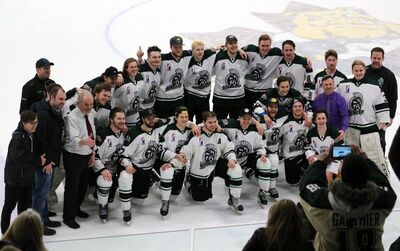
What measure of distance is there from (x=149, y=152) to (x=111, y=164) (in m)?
0.29

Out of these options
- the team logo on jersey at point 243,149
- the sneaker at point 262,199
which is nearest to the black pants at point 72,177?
the team logo on jersey at point 243,149

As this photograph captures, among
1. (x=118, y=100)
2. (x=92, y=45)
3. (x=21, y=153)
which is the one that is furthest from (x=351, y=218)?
(x=92, y=45)

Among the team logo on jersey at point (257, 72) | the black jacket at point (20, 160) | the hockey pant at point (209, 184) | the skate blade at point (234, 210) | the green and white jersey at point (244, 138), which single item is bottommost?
the skate blade at point (234, 210)

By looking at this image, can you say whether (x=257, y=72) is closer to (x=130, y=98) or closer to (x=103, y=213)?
(x=130, y=98)

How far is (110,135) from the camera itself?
489cm

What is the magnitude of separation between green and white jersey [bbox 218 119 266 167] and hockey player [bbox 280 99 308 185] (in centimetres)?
26

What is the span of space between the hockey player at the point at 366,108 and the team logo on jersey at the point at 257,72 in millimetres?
718

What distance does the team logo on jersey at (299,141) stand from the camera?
17.7 ft

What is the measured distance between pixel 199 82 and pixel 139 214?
138 cm

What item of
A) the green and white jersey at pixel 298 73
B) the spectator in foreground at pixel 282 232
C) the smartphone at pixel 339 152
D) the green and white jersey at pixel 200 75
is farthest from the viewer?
the green and white jersey at pixel 298 73

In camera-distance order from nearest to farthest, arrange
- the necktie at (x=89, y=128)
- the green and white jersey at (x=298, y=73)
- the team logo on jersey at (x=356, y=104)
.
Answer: the necktie at (x=89, y=128)
the team logo on jersey at (x=356, y=104)
the green and white jersey at (x=298, y=73)

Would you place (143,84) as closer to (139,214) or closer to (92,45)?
(139,214)

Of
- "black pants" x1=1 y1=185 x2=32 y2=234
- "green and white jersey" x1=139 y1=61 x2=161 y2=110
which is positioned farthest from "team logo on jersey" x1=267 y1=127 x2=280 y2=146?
"black pants" x1=1 y1=185 x2=32 y2=234

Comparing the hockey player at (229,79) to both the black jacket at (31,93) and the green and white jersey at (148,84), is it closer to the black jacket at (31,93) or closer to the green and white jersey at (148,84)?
the green and white jersey at (148,84)
